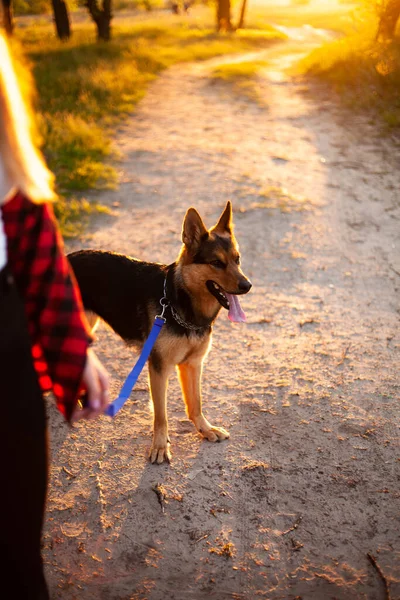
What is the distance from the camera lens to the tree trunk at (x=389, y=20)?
1375 centimetres

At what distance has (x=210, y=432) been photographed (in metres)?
3.91

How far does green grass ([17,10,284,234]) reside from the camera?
9.37 metres

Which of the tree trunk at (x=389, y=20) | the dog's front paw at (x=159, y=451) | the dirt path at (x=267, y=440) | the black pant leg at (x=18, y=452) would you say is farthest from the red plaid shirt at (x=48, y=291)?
the tree trunk at (x=389, y=20)

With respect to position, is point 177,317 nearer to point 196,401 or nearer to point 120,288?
point 120,288

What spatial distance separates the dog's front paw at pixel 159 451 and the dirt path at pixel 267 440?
0.08 metres

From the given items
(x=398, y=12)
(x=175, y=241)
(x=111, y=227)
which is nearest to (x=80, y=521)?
(x=175, y=241)

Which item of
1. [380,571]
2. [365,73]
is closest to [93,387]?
[380,571]

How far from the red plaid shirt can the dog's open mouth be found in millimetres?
1989

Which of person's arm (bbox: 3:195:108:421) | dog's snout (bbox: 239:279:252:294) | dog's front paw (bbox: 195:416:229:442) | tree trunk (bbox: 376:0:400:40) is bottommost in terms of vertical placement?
dog's front paw (bbox: 195:416:229:442)

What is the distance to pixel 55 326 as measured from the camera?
166 centimetres

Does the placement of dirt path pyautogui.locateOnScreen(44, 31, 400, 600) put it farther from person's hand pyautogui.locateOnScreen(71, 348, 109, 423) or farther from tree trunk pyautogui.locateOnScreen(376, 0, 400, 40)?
tree trunk pyautogui.locateOnScreen(376, 0, 400, 40)

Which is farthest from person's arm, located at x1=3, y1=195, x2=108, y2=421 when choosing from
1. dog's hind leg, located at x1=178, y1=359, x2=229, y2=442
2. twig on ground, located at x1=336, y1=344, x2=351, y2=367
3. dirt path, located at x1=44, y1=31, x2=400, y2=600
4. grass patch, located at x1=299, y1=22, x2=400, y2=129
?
grass patch, located at x1=299, y1=22, x2=400, y2=129

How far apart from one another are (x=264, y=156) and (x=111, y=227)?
14.2ft

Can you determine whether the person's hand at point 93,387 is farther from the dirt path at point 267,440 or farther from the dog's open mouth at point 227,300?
the dog's open mouth at point 227,300
